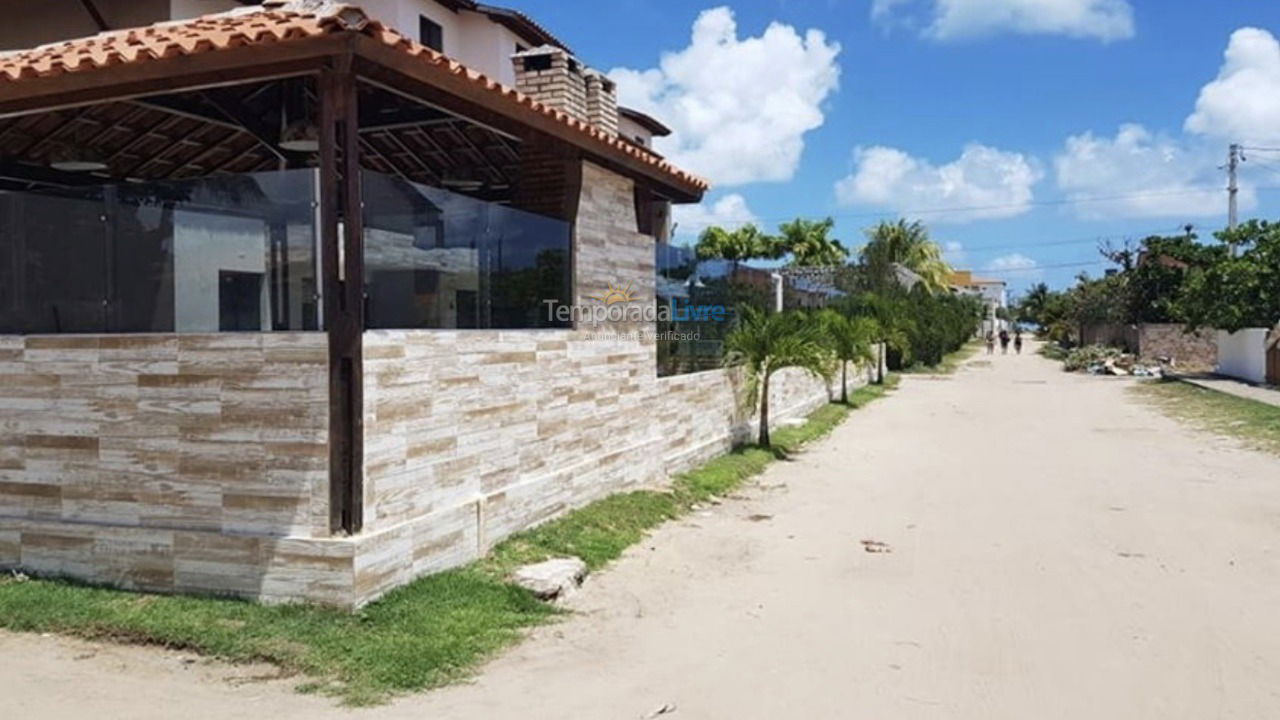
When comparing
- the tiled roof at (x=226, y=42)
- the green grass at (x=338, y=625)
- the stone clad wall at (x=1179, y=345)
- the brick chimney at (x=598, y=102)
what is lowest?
the green grass at (x=338, y=625)

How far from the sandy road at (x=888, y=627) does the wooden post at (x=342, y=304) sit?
122 centimetres

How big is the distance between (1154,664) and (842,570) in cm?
253

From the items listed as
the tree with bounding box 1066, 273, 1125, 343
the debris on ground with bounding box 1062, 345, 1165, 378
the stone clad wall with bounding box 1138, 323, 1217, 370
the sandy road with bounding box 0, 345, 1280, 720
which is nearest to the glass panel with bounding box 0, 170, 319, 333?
the sandy road with bounding box 0, 345, 1280, 720

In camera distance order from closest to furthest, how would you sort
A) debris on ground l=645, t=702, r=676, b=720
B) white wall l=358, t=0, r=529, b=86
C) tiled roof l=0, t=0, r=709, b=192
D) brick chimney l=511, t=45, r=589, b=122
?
debris on ground l=645, t=702, r=676, b=720, tiled roof l=0, t=0, r=709, b=192, brick chimney l=511, t=45, r=589, b=122, white wall l=358, t=0, r=529, b=86

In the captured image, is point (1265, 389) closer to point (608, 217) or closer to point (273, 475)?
point (608, 217)

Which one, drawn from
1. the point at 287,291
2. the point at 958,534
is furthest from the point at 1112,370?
the point at 287,291

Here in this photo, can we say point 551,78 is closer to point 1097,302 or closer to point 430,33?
point 430,33

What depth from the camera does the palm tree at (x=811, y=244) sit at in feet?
171

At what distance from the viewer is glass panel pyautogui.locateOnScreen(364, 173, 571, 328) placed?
600cm

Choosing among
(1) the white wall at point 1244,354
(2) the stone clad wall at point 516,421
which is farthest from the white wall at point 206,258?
(1) the white wall at point 1244,354

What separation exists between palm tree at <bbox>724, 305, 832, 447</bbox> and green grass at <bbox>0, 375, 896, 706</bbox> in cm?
715

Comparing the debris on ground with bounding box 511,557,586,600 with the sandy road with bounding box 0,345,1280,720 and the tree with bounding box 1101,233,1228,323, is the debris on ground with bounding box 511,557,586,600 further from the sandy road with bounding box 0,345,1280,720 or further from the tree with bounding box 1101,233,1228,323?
the tree with bounding box 1101,233,1228,323

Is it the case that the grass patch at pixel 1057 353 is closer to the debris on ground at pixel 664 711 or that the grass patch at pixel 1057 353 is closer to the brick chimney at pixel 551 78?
the brick chimney at pixel 551 78

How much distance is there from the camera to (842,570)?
24.2 feet
